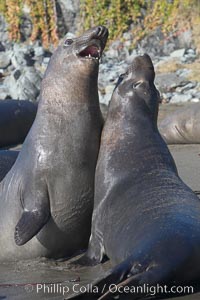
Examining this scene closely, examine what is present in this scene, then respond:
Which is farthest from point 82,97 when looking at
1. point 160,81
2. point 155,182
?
point 160,81

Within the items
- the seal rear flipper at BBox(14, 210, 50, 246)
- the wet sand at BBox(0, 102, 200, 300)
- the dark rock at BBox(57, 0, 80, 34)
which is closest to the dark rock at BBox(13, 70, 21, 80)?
the dark rock at BBox(57, 0, 80, 34)

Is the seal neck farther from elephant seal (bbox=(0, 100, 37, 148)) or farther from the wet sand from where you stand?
elephant seal (bbox=(0, 100, 37, 148))

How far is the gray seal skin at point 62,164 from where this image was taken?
674 centimetres

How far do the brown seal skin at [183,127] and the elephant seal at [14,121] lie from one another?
2.46m

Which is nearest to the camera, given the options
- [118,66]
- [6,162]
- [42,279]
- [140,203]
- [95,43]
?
[140,203]

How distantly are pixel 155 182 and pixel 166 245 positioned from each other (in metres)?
1.01

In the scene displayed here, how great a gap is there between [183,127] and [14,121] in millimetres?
3163

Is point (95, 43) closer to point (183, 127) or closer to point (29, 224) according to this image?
point (29, 224)

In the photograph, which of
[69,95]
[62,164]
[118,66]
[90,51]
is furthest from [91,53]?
[118,66]

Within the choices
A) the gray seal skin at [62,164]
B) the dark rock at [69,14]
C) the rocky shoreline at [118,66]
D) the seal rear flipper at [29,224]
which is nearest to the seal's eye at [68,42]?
the gray seal skin at [62,164]

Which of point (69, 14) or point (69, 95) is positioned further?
point (69, 14)

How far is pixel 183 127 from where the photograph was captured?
1377 cm

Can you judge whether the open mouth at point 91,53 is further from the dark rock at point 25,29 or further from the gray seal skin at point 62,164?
the dark rock at point 25,29

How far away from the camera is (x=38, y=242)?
6.86m
